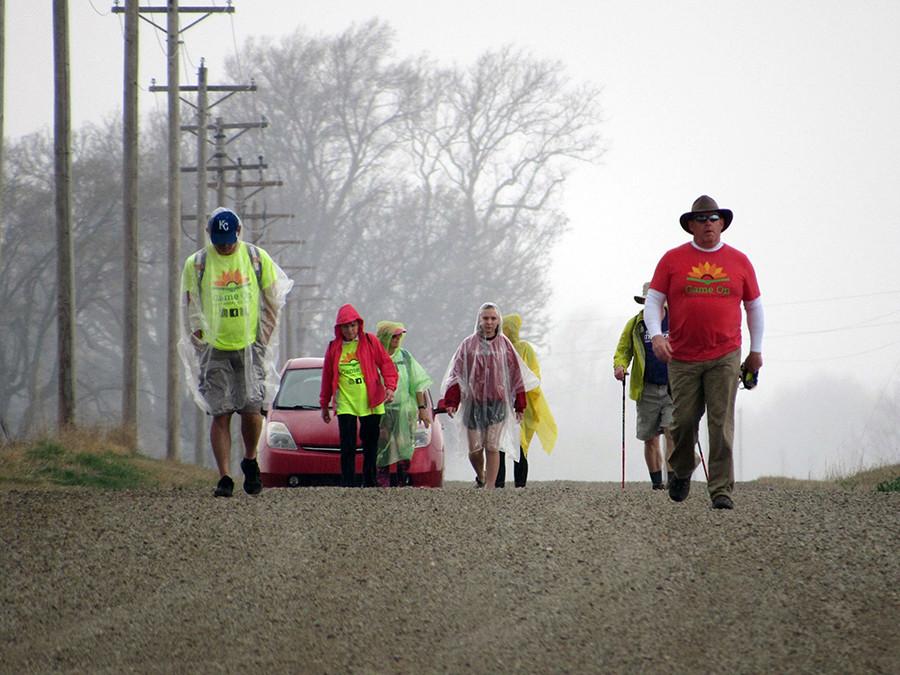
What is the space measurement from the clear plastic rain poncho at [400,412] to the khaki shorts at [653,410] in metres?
2.16

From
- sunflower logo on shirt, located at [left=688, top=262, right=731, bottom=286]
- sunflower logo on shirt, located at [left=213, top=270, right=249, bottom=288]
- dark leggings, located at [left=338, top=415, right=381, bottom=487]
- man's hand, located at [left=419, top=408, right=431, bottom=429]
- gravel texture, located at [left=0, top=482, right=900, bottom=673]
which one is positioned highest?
sunflower logo on shirt, located at [left=213, top=270, right=249, bottom=288]

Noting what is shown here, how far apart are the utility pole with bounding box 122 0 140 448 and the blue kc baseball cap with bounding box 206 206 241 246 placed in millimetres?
12800

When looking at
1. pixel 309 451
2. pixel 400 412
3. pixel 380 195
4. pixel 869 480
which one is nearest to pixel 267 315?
pixel 309 451

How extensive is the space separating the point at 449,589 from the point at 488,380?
7.44 meters

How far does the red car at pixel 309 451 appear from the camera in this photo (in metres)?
15.4

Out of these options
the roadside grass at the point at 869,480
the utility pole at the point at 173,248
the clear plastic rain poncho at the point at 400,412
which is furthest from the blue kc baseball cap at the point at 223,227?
the utility pole at the point at 173,248

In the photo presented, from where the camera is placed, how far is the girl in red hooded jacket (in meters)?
13.8

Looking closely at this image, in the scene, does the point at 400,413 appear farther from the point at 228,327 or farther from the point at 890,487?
the point at 890,487

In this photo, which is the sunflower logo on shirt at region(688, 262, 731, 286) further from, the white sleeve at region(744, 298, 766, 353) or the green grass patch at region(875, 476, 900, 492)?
the green grass patch at region(875, 476, 900, 492)

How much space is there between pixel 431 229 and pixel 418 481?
50314mm

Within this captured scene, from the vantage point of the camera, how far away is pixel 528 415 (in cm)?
1641

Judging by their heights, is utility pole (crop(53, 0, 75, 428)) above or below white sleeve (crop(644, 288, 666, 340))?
above

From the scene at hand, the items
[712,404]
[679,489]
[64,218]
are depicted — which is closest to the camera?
[712,404]

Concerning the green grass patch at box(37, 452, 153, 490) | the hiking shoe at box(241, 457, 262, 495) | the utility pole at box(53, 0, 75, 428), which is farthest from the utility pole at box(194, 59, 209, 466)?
the hiking shoe at box(241, 457, 262, 495)
